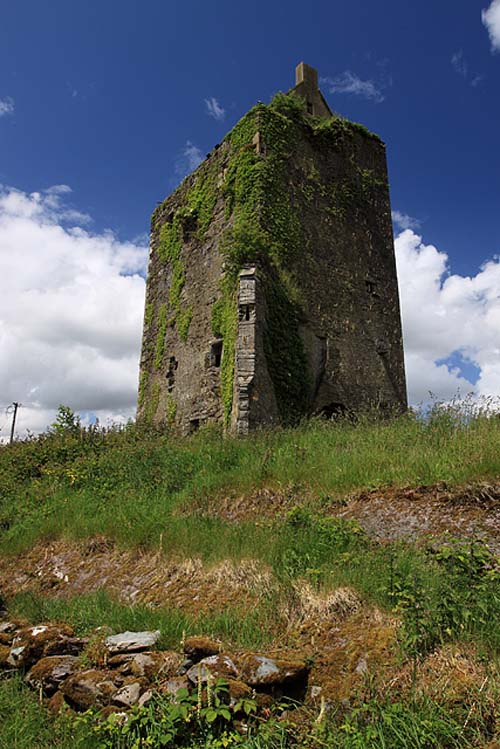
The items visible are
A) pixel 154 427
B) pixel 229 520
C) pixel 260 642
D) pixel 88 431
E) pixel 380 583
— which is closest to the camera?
pixel 260 642

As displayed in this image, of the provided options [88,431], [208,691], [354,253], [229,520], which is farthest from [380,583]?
[354,253]

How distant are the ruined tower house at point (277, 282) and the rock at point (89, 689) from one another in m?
7.16

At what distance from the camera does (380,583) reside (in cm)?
448

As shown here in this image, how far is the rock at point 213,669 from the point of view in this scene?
3.49 metres

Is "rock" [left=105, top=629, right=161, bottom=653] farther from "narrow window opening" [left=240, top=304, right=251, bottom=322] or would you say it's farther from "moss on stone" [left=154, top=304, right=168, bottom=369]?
"moss on stone" [left=154, top=304, right=168, bottom=369]

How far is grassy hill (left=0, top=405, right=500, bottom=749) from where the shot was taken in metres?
3.30

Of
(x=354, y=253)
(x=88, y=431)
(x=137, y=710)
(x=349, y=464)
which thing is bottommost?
(x=137, y=710)

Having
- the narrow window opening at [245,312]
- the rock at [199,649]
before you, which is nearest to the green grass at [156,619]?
the rock at [199,649]

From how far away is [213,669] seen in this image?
3.54m

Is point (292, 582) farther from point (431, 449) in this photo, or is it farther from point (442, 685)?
A: point (431, 449)

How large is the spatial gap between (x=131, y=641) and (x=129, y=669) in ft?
1.24

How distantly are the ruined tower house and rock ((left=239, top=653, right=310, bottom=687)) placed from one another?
7.36m

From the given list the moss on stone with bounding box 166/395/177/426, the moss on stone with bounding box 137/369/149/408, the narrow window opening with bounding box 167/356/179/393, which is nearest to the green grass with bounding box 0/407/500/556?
the moss on stone with bounding box 166/395/177/426

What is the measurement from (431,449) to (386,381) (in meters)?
7.96
